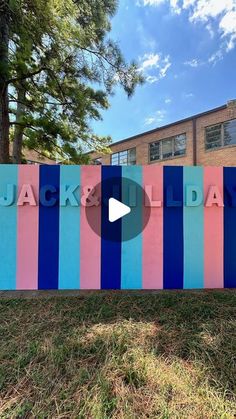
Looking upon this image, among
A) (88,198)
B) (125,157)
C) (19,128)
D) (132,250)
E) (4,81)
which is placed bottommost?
(132,250)

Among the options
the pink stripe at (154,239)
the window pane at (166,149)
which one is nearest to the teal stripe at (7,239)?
the pink stripe at (154,239)

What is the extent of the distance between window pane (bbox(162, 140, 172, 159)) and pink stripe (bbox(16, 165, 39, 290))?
13787 mm

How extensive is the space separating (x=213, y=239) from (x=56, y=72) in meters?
3.91

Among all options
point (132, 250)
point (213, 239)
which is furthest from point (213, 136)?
point (132, 250)

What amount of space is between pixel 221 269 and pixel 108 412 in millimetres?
2213

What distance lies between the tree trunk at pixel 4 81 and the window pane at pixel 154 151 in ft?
42.1

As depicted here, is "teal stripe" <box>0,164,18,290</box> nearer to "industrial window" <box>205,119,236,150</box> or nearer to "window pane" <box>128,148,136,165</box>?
"industrial window" <box>205,119,236,150</box>

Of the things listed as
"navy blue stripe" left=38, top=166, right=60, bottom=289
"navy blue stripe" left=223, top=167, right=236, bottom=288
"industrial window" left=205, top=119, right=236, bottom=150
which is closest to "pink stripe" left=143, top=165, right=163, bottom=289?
"navy blue stripe" left=223, top=167, right=236, bottom=288

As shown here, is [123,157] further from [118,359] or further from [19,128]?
[118,359]

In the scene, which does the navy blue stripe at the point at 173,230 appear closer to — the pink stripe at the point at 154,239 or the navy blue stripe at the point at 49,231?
the pink stripe at the point at 154,239

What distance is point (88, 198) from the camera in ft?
10.9

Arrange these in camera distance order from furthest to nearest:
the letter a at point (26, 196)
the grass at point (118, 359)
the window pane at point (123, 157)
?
the window pane at point (123, 157) < the letter a at point (26, 196) < the grass at point (118, 359)

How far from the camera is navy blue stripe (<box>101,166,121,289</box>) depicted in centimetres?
333
